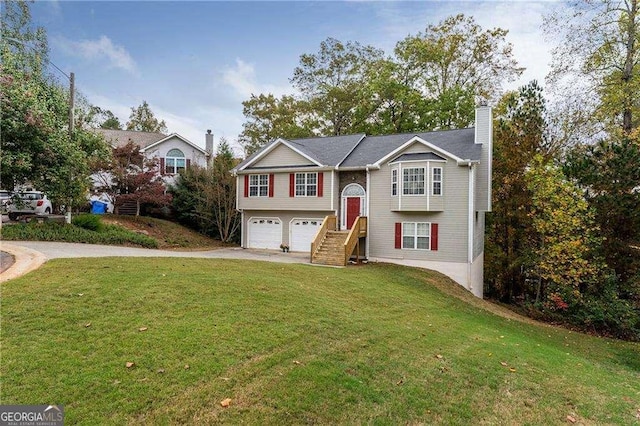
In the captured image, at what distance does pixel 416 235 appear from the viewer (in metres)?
16.9

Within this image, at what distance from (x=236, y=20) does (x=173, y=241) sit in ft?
41.6

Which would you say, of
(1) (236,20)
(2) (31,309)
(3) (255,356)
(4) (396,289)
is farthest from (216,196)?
(3) (255,356)

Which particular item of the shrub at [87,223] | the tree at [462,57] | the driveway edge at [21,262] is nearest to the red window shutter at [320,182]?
the shrub at [87,223]

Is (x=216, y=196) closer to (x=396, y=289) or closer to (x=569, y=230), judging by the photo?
(x=396, y=289)

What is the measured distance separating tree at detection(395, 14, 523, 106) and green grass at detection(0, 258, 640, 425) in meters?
22.6

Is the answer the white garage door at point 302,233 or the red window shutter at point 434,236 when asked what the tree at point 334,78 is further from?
the red window shutter at point 434,236

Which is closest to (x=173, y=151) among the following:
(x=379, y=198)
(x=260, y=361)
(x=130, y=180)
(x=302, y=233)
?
(x=130, y=180)

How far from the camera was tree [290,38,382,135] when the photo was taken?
31406 millimetres

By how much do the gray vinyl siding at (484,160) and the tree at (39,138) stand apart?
1918cm

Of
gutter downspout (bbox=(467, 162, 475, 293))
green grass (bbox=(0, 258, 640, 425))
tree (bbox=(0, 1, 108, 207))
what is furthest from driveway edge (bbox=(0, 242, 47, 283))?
gutter downspout (bbox=(467, 162, 475, 293))

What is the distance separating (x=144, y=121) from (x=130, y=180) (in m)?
29.3

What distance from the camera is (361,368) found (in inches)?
205

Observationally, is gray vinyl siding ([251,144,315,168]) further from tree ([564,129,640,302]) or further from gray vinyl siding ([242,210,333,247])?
tree ([564,129,640,302])

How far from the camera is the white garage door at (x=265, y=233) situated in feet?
67.5
